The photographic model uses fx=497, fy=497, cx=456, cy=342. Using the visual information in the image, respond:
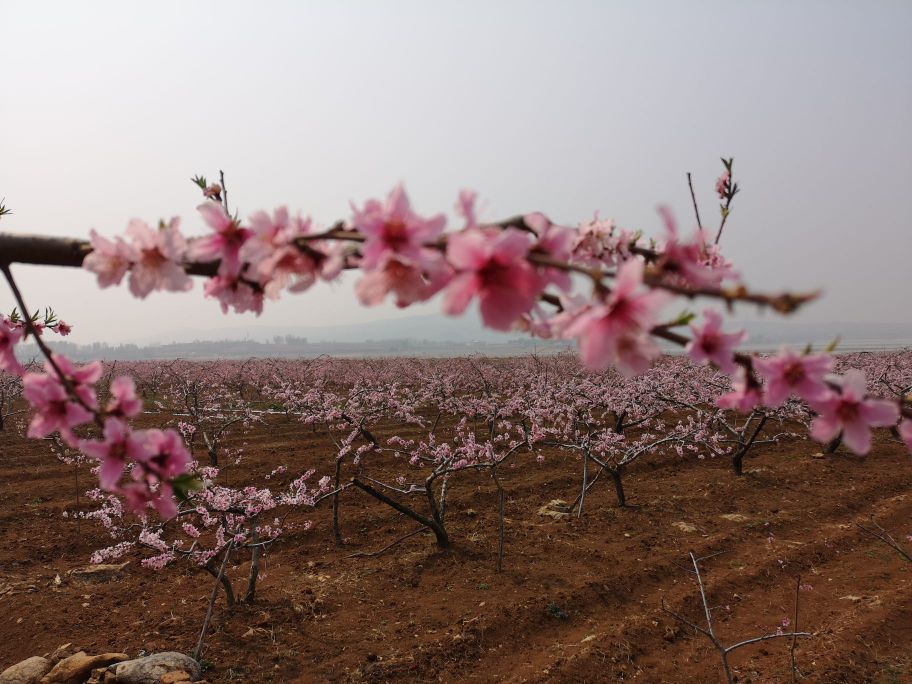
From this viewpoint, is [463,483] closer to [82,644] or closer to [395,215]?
[82,644]

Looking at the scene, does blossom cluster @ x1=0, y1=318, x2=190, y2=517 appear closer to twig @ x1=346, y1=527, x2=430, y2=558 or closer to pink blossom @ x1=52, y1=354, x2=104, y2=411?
pink blossom @ x1=52, y1=354, x2=104, y2=411

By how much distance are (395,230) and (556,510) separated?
→ 7073mm

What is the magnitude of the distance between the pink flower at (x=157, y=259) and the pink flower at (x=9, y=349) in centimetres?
71

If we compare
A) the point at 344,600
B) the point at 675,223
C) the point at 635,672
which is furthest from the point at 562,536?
the point at 675,223

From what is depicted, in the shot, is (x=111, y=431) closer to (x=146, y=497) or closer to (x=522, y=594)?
(x=146, y=497)

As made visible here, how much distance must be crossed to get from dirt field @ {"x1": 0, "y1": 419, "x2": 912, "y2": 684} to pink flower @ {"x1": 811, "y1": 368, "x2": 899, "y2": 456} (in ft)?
12.2

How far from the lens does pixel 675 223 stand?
1032 millimetres

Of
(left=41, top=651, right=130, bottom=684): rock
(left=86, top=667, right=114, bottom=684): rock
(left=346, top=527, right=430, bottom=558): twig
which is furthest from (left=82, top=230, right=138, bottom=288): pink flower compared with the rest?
(left=346, top=527, right=430, bottom=558): twig

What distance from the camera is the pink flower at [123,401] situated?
1.10 m

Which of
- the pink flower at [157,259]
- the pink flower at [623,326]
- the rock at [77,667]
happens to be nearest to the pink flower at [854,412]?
the pink flower at [623,326]

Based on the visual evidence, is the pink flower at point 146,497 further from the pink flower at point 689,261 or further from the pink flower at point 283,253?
the pink flower at point 689,261

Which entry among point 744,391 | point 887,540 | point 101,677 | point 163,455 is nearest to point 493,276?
point 744,391

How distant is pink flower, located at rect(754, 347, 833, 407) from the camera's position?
3.22 feet

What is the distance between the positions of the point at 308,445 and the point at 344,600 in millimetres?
6870
